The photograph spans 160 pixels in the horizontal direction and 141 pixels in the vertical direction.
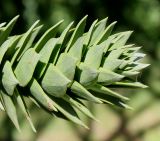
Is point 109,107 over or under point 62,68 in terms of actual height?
under

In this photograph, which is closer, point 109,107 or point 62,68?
point 62,68

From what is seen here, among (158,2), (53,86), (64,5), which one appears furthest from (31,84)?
(158,2)

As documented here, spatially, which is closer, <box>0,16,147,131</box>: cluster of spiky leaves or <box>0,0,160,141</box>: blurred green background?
<box>0,16,147,131</box>: cluster of spiky leaves

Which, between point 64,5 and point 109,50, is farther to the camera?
point 64,5

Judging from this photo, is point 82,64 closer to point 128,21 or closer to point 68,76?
point 68,76

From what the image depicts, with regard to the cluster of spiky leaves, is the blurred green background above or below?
below
